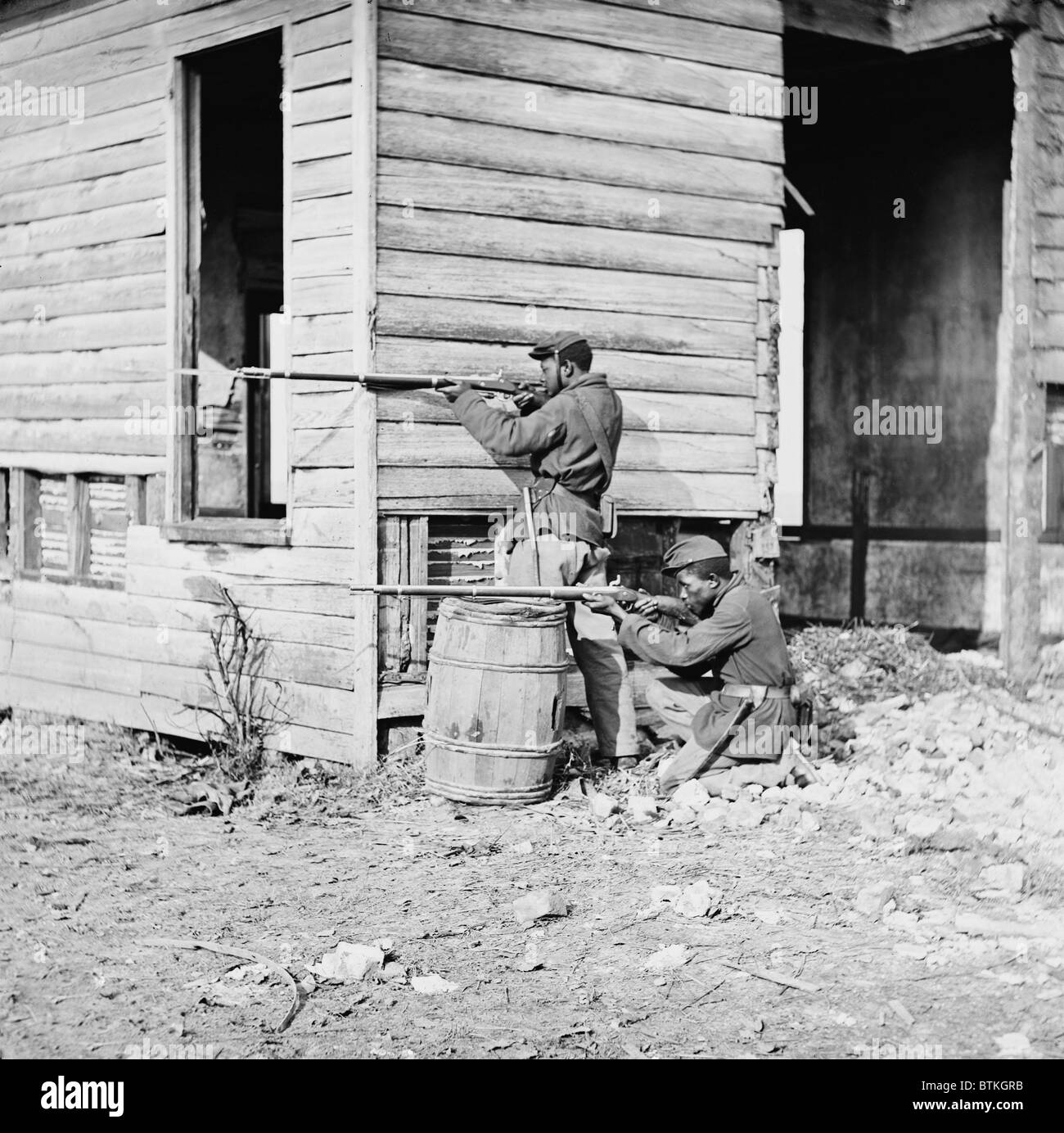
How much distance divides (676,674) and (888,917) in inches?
95.8

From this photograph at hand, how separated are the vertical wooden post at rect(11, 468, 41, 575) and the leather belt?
5408 mm

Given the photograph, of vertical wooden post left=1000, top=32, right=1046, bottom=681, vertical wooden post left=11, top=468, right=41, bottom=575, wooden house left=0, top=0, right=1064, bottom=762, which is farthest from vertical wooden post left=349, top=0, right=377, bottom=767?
vertical wooden post left=1000, top=32, right=1046, bottom=681

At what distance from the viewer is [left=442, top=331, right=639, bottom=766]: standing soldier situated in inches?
302

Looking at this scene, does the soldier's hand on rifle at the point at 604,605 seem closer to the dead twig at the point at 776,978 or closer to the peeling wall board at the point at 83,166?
the dead twig at the point at 776,978

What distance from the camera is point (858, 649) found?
1027 centimetres

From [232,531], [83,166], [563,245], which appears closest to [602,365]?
[563,245]

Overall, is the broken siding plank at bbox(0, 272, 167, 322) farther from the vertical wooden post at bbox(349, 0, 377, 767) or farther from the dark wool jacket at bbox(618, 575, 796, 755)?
the dark wool jacket at bbox(618, 575, 796, 755)

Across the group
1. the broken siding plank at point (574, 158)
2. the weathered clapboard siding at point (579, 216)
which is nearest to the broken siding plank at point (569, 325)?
the weathered clapboard siding at point (579, 216)

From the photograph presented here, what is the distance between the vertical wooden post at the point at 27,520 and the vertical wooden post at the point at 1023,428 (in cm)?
698

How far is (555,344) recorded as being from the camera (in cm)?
778

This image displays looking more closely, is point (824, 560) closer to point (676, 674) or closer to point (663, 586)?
point (663, 586)
